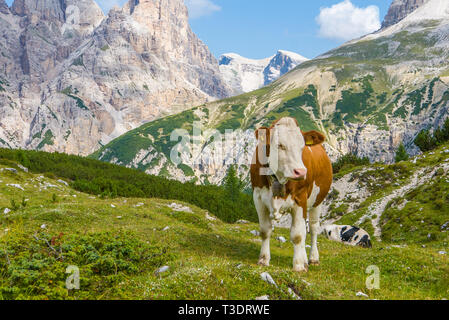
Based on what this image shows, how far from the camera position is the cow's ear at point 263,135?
10.0 m

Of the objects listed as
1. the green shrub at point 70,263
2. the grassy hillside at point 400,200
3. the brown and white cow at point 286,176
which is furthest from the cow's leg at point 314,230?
the grassy hillside at point 400,200

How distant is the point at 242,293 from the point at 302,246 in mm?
4344

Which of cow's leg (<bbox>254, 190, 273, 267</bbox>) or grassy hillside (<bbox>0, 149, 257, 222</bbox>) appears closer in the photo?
cow's leg (<bbox>254, 190, 273, 267</bbox>)

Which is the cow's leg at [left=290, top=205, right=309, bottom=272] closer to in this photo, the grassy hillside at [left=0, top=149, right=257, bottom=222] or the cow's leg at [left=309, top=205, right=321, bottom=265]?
the cow's leg at [left=309, top=205, right=321, bottom=265]

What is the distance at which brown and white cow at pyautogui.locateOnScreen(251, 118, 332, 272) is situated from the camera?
31.0 ft

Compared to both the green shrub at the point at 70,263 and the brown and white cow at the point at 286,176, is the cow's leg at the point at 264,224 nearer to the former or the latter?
the brown and white cow at the point at 286,176

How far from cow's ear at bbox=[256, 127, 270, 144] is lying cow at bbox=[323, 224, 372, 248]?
56.7ft

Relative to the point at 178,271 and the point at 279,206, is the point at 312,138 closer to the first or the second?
the point at 279,206

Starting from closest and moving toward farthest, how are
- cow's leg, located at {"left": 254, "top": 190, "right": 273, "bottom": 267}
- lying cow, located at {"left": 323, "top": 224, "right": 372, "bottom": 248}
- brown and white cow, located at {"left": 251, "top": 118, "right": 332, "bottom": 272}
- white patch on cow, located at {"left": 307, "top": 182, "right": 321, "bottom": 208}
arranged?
brown and white cow, located at {"left": 251, "top": 118, "right": 332, "bottom": 272} → cow's leg, located at {"left": 254, "top": 190, "right": 273, "bottom": 267} → white patch on cow, located at {"left": 307, "top": 182, "right": 321, "bottom": 208} → lying cow, located at {"left": 323, "top": 224, "right": 372, "bottom": 248}

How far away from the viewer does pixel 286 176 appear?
9406mm

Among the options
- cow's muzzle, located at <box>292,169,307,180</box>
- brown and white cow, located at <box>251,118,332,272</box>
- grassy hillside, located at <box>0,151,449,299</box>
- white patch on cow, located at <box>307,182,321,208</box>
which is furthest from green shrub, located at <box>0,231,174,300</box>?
white patch on cow, located at <box>307,182,321,208</box>

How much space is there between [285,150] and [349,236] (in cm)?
1830
